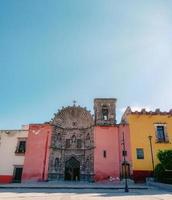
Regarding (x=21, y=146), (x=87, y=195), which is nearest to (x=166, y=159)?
(x=87, y=195)

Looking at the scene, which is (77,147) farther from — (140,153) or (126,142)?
(140,153)

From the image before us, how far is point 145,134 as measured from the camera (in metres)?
23.0

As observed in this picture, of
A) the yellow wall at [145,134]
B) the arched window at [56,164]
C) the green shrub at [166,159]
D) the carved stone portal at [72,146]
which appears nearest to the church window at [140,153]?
the yellow wall at [145,134]

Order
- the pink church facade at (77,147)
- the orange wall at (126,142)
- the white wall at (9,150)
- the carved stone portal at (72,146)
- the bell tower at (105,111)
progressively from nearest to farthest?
the orange wall at (126,142) → the pink church facade at (77,147) → the white wall at (9,150) → the carved stone portal at (72,146) → the bell tower at (105,111)

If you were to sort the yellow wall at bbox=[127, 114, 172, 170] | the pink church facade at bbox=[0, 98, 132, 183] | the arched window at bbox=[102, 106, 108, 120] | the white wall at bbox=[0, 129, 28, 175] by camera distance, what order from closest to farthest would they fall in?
the yellow wall at bbox=[127, 114, 172, 170], the pink church facade at bbox=[0, 98, 132, 183], the white wall at bbox=[0, 129, 28, 175], the arched window at bbox=[102, 106, 108, 120]

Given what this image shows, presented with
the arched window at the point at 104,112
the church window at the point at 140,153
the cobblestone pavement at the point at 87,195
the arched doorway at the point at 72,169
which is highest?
the arched window at the point at 104,112

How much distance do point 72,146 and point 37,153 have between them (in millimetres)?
5065

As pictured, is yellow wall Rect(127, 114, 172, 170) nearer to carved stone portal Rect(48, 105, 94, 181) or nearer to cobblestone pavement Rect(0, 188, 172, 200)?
carved stone portal Rect(48, 105, 94, 181)

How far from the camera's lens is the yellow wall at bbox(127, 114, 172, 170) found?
71.8 feet

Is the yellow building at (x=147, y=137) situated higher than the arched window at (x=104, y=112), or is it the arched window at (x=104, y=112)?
the arched window at (x=104, y=112)

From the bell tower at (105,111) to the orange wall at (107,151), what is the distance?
328cm

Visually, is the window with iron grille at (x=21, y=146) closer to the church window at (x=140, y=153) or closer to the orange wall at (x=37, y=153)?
the orange wall at (x=37, y=153)

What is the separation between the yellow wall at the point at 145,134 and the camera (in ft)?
71.8

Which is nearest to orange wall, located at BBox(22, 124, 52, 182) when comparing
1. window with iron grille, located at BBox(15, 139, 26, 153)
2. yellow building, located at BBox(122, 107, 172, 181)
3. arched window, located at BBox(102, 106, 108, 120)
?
window with iron grille, located at BBox(15, 139, 26, 153)
